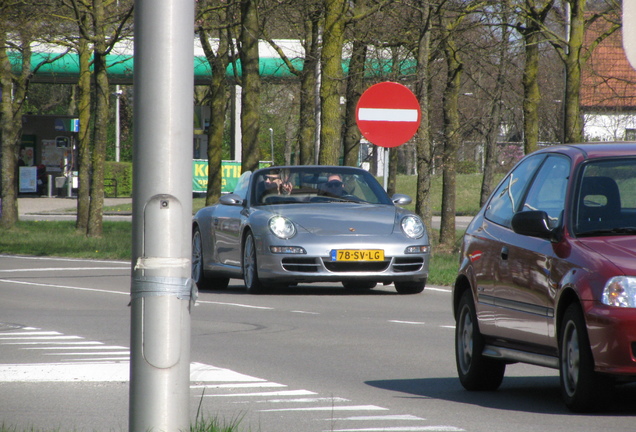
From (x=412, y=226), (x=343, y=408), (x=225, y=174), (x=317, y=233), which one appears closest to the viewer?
(x=343, y=408)

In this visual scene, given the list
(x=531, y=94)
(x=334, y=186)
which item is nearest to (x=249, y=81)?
(x=531, y=94)

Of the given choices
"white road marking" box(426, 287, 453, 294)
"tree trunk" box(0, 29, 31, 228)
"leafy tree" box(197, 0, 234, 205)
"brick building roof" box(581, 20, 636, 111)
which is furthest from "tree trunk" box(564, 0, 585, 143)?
"tree trunk" box(0, 29, 31, 228)

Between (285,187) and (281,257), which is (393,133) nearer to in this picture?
(285,187)

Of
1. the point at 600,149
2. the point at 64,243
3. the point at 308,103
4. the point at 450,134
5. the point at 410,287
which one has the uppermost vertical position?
the point at 308,103

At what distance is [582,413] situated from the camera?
6.50m

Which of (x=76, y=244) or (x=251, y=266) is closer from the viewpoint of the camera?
(x=251, y=266)

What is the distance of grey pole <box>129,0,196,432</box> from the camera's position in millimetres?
4348

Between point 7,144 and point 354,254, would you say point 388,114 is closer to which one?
point 354,254

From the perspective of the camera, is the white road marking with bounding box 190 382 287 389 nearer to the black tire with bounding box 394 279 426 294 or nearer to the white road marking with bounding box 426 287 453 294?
the black tire with bounding box 394 279 426 294

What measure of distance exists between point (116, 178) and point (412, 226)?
157ft

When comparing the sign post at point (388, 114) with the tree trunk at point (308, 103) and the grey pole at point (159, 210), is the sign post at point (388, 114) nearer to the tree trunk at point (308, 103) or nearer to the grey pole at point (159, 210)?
the tree trunk at point (308, 103)

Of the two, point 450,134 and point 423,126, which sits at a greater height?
point 423,126

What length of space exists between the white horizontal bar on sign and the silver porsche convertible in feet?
4.48

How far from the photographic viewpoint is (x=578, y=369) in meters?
6.36
